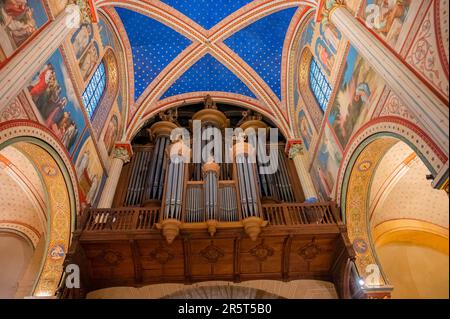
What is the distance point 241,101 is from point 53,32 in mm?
8808

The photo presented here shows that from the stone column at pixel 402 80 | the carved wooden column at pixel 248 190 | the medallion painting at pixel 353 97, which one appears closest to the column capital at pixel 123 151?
the carved wooden column at pixel 248 190

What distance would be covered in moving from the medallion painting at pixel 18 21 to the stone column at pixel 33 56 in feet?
0.46

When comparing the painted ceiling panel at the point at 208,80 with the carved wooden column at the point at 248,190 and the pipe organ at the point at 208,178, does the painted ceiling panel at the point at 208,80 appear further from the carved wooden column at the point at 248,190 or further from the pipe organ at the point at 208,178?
the carved wooden column at the point at 248,190

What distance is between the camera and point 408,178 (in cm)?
1077

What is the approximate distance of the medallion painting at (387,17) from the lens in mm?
5973

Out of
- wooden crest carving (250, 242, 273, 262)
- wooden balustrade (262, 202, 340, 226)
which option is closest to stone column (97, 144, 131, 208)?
wooden crest carving (250, 242, 273, 262)

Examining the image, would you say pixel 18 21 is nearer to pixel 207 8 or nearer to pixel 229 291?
pixel 207 8

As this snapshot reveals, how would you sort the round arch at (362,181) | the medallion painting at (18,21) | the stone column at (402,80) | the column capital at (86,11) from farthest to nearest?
the column capital at (86,11), the round arch at (362,181), the medallion painting at (18,21), the stone column at (402,80)

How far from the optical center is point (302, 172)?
37.7ft

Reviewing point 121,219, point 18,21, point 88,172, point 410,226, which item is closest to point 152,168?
point 88,172

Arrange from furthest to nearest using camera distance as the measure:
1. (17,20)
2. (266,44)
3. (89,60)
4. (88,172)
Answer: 1. (266,44)
2. (88,172)
3. (89,60)
4. (17,20)

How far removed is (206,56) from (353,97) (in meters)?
7.47
